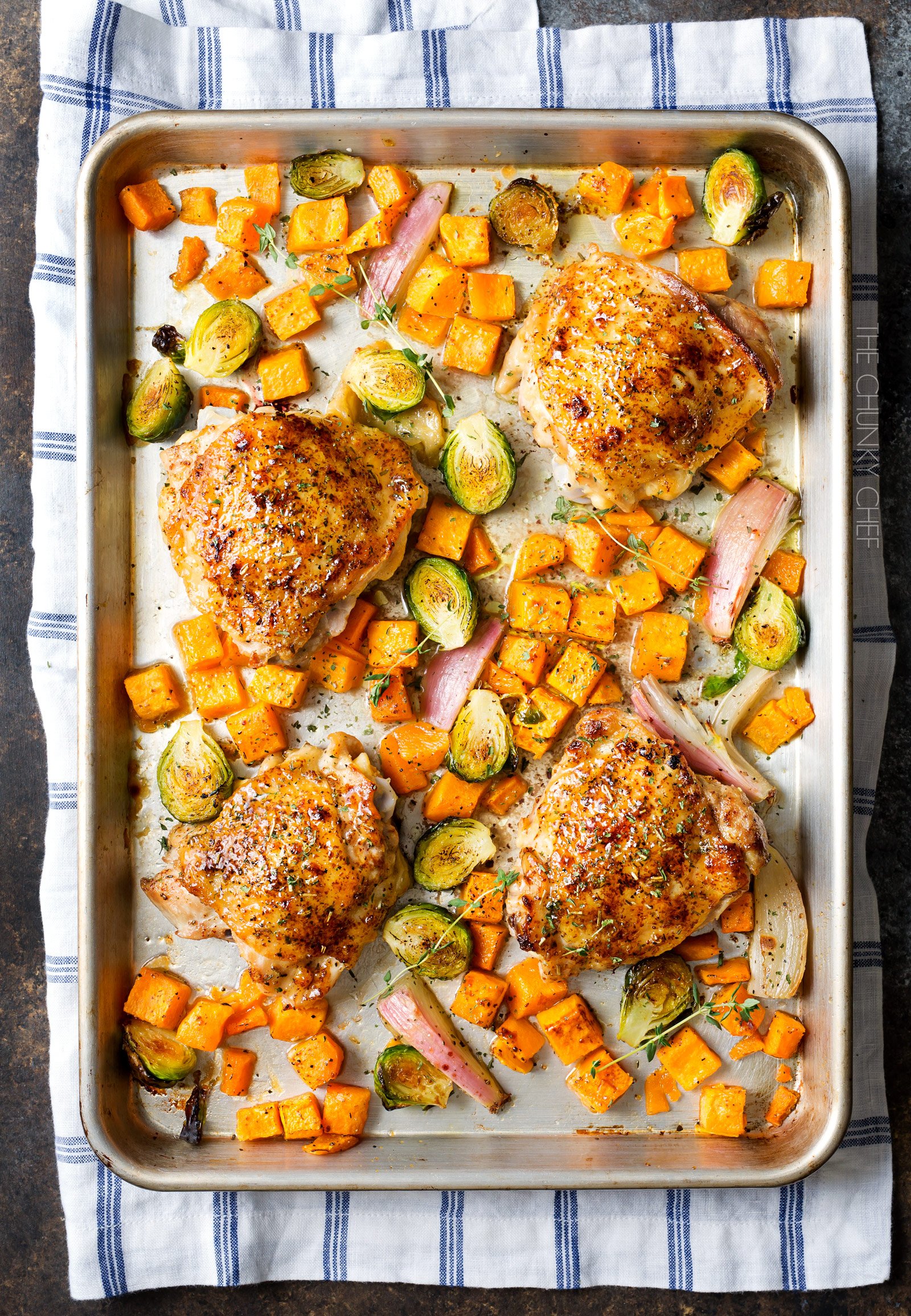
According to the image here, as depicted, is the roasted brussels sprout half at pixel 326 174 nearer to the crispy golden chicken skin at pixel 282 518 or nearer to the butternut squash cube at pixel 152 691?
the crispy golden chicken skin at pixel 282 518

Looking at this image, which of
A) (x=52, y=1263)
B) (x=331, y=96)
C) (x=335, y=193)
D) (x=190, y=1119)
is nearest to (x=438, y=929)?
(x=190, y=1119)

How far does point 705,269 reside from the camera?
3.74 metres

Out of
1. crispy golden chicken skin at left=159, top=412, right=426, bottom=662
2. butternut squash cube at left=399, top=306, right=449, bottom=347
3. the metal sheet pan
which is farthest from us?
butternut squash cube at left=399, top=306, right=449, bottom=347

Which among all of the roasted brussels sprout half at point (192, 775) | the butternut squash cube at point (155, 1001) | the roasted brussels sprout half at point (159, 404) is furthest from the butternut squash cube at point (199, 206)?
the butternut squash cube at point (155, 1001)

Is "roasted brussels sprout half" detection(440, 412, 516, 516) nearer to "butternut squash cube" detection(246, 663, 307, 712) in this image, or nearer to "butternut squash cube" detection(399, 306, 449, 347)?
"butternut squash cube" detection(399, 306, 449, 347)

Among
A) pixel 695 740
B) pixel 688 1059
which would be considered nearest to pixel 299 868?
pixel 695 740

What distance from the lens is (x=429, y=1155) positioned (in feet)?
12.3

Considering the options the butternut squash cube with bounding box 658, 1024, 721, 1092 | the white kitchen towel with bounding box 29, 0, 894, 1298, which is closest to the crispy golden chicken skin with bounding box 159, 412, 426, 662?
the white kitchen towel with bounding box 29, 0, 894, 1298

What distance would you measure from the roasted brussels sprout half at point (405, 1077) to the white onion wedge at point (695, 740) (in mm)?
1555

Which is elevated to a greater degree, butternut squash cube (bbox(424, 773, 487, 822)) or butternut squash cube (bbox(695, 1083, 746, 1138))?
butternut squash cube (bbox(424, 773, 487, 822))

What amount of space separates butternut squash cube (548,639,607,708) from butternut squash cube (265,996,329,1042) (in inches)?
59.6

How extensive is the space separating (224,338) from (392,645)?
4.41 feet

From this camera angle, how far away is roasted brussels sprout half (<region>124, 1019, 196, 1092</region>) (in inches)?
146

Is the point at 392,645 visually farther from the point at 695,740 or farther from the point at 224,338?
the point at 224,338
